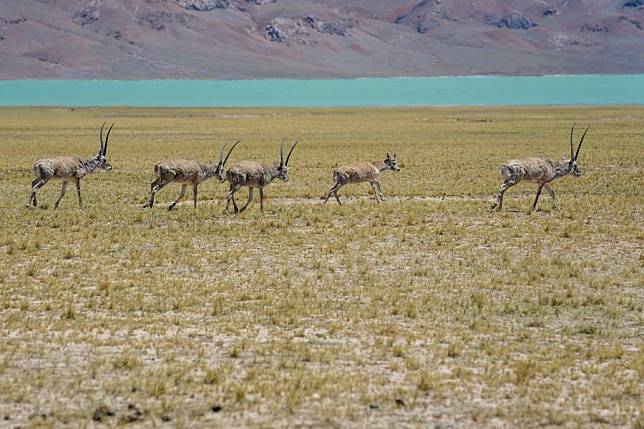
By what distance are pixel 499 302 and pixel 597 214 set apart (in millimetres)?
9894

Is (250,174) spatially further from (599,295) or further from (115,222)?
(599,295)

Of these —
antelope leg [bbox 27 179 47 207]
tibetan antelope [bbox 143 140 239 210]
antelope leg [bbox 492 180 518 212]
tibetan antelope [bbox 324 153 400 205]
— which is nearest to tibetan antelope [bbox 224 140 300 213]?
tibetan antelope [bbox 143 140 239 210]

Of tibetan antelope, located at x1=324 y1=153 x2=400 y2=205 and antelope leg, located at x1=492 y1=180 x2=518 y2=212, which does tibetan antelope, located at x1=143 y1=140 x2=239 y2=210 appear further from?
antelope leg, located at x1=492 y1=180 x2=518 y2=212

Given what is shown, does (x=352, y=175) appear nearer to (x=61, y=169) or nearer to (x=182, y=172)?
(x=182, y=172)

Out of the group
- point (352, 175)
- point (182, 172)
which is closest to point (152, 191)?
point (182, 172)

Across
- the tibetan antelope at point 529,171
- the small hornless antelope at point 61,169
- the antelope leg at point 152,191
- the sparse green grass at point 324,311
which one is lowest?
the sparse green grass at point 324,311

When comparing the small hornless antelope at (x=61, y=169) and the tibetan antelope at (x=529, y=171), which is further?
the tibetan antelope at (x=529, y=171)

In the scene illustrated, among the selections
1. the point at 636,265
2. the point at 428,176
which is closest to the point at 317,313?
the point at 636,265

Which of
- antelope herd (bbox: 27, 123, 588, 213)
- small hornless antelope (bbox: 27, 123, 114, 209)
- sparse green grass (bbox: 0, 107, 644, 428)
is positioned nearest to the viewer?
sparse green grass (bbox: 0, 107, 644, 428)

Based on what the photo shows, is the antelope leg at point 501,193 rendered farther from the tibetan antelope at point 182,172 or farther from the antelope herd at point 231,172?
the tibetan antelope at point 182,172

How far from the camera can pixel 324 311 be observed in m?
12.8

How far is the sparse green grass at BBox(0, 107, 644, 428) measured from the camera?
9164mm

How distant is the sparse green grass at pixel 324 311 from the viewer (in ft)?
30.1

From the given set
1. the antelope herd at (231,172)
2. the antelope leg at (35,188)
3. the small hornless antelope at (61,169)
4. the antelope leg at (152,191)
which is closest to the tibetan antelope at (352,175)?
the antelope herd at (231,172)
